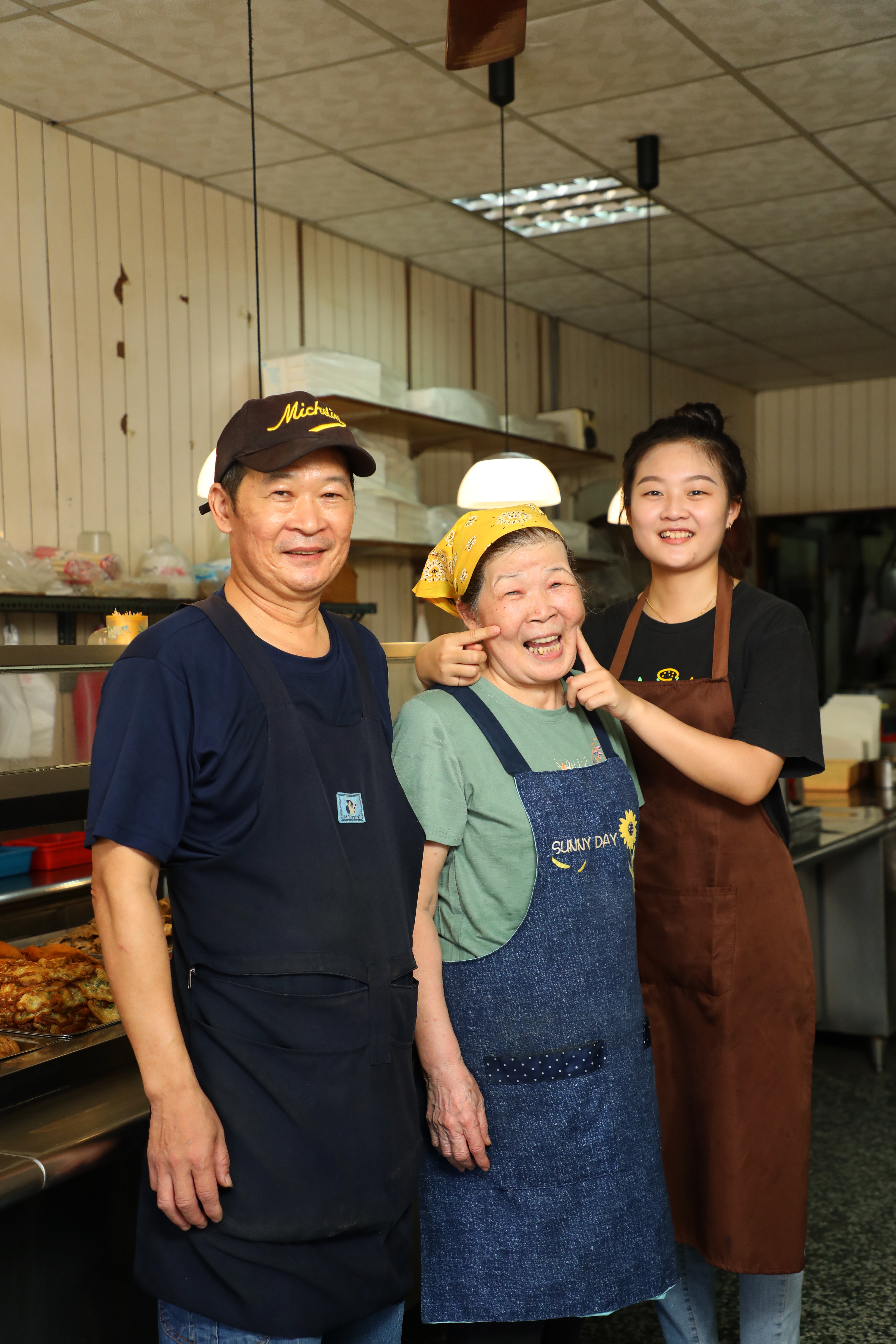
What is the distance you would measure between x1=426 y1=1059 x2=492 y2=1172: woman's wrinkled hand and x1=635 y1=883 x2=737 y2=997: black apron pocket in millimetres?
480

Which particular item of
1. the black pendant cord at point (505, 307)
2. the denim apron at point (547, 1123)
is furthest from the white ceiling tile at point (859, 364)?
the denim apron at point (547, 1123)

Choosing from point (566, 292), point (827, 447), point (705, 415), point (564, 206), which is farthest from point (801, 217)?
point (827, 447)

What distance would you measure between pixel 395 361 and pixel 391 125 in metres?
1.59

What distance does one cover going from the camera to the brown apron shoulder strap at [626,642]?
7.04ft

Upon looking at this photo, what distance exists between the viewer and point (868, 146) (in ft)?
13.6

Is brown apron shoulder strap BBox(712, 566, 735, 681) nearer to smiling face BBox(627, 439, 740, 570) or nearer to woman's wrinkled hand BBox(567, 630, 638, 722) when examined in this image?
smiling face BBox(627, 439, 740, 570)

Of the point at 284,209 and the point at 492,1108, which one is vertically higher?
the point at 284,209

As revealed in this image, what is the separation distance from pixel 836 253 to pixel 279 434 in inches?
184

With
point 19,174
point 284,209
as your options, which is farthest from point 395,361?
point 19,174

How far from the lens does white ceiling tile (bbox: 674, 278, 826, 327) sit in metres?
5.90

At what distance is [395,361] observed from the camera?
5.43 m

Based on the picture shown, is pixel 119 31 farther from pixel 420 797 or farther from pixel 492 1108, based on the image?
pixel 492 1108

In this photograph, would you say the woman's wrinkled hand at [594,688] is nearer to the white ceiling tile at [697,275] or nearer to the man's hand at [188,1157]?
the man's hand at [188,1157]

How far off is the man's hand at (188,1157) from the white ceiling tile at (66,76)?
114 inches
